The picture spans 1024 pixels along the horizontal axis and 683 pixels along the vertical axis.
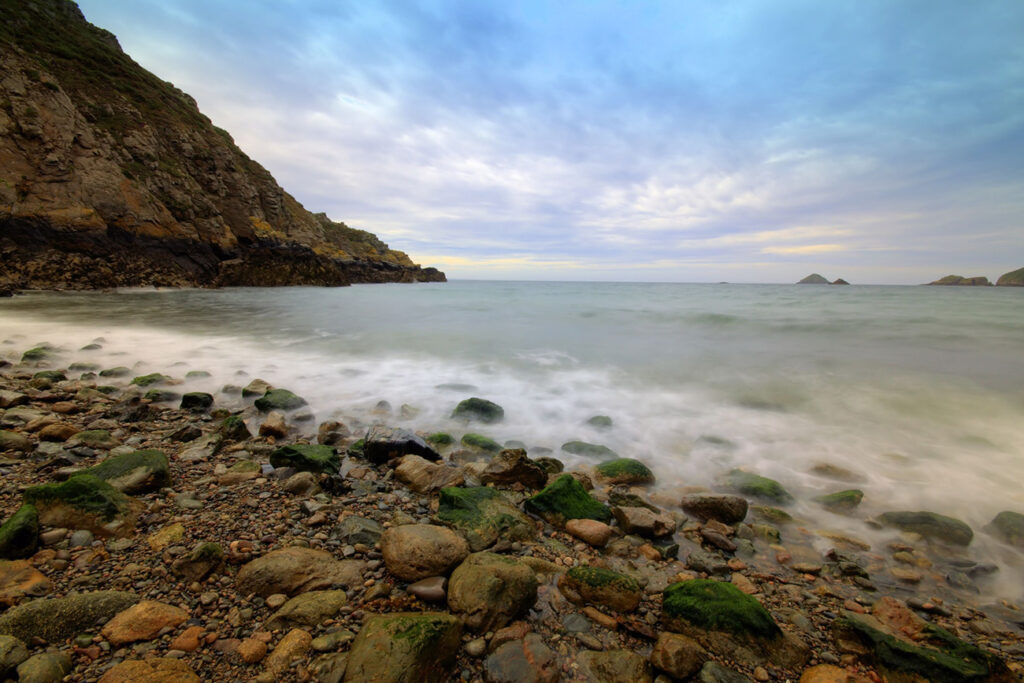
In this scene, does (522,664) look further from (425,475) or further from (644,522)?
(425,475)

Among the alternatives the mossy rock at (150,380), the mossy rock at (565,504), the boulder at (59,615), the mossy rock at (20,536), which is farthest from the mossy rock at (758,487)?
the mossy rock at (150,380)

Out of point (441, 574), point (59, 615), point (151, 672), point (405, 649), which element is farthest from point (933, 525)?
point (59, 615)

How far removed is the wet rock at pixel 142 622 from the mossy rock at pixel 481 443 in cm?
293

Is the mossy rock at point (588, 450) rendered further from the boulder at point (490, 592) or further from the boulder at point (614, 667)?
the boulder at point (614, 667)

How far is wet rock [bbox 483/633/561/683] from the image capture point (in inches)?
70.4

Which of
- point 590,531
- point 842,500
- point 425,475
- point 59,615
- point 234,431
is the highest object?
point 59,615

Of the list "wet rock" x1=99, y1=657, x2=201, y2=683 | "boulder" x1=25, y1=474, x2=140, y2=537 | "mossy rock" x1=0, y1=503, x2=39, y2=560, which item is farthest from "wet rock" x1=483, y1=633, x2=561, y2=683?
"mossy rock" x1=0, y1=503, x2=39, y2=560

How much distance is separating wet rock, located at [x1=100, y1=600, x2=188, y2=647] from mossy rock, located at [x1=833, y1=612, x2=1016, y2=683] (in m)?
3.39

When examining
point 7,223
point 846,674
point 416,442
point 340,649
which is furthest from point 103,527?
point 7,223

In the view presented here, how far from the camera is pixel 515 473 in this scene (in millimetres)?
3736

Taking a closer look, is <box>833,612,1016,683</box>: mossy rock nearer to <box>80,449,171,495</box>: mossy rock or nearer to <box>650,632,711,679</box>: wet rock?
<box>650,632,711,679</box>: wet rock

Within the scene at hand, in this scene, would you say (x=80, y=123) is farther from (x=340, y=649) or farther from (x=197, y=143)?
(x=340, y=649)

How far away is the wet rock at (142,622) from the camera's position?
1.74 metres

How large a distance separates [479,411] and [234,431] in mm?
2837
